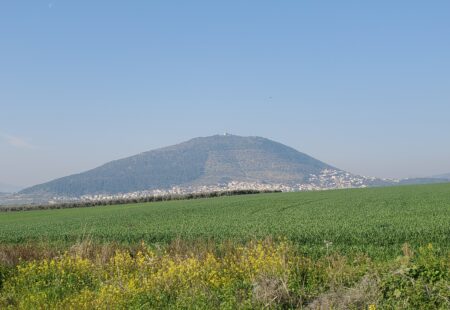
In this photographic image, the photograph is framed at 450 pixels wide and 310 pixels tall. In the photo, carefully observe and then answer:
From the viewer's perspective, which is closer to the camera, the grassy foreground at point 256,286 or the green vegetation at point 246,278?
the grassy foreground at point 256,286

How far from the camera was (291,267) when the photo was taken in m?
12.6

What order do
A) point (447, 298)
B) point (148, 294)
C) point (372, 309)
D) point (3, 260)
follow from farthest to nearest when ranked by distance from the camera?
point (3, 260) → point (148, 294) → point (447, 298) → point (372, 309)

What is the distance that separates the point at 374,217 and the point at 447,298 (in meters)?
17.1

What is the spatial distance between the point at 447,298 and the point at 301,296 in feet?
9.51

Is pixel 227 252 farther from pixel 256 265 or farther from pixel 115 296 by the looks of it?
pixel 115 296

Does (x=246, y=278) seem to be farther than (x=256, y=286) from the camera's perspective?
Yes

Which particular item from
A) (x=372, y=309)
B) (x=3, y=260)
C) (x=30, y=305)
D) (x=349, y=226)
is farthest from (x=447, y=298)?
(x=3, y=260)

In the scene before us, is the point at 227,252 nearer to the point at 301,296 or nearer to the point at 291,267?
the point at 291,267

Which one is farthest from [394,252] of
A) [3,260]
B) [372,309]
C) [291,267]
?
[3,260]

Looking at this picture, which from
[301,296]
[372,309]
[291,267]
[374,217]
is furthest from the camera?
[374,217]

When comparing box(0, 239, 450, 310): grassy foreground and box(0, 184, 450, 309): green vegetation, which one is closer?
box(0, 239, 450, 310): grassy foreground

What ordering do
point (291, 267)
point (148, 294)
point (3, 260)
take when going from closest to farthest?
point (148, 294)
point (291, 267)
point (3, 260)

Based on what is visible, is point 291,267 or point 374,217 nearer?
point 291,267

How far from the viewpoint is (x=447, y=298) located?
9.92 meters
